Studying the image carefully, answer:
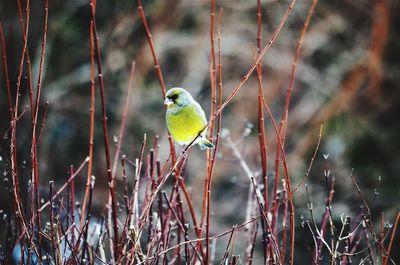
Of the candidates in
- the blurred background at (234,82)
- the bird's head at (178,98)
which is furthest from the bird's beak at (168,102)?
the blurred background at (234,82)

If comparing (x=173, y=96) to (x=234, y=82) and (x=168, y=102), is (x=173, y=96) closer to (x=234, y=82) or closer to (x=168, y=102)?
(x=168, y=102)

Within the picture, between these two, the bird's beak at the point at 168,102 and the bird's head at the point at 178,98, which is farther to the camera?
the bird's head at the point at 178,98

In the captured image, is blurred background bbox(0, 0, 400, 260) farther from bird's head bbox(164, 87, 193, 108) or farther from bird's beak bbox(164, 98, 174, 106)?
bird's beak bbox(164, 98, 174, 106)

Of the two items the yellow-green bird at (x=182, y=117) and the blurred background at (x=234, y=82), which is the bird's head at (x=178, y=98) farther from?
the blurred background at (x=234, y=82)

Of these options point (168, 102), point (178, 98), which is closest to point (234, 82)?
point (178, 98)

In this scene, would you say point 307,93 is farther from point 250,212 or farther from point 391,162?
point 250,212

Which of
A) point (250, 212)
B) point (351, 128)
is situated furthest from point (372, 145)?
point (250, 212)

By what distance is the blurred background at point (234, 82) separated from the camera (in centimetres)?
833

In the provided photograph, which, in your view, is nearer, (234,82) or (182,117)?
(182,117)

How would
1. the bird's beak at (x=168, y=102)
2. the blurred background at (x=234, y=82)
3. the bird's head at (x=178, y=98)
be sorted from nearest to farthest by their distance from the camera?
1. the bird's beak at (x=168, y=102)
2. the bird's head at (x=178, y=98)
3. the blurred background at (x=234, y=82)

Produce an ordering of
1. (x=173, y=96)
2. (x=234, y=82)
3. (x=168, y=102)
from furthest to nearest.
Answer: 1. (x=234, y=82)
2. (x=173, y=96)
3. (x=168, y=102)

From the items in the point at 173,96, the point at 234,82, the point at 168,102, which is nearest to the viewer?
the point at 168,102

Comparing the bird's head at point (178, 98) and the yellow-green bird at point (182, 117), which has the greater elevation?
the bird's head at point (178, 98)

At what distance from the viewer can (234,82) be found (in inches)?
383
